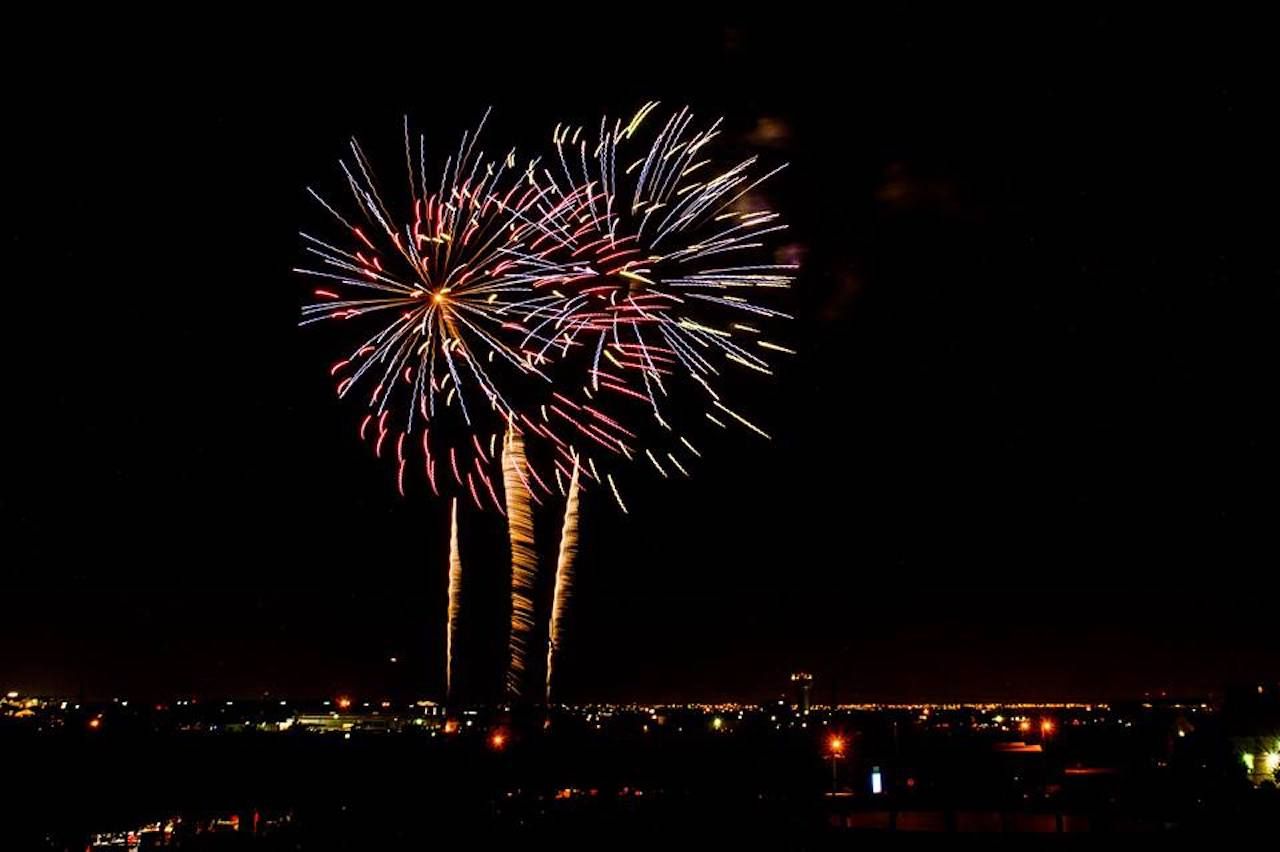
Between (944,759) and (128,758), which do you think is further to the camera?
(128,758)

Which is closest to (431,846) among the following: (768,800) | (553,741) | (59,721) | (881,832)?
(881,832)

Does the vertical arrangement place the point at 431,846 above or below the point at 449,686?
below

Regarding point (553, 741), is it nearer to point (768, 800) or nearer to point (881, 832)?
point (768, 800)

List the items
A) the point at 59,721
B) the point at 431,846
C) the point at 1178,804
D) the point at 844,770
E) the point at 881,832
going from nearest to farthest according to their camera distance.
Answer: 1. the point at 431,846
2. the point at 881,832
3. the point at 1178,804
4. the point at 844,770
5. the point at 59,721

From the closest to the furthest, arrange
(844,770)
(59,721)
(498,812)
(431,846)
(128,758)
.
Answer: (431,846)
(498,812)
(844,770)
(128,758)
(59,721)

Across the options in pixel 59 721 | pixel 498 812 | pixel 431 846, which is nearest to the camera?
pixel 431 846

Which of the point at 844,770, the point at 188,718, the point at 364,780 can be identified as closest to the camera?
the point at 844,770

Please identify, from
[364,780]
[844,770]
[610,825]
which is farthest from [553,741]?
[610,825]

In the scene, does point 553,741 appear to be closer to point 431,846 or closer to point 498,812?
point 498,812

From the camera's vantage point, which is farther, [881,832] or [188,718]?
[188,718]
